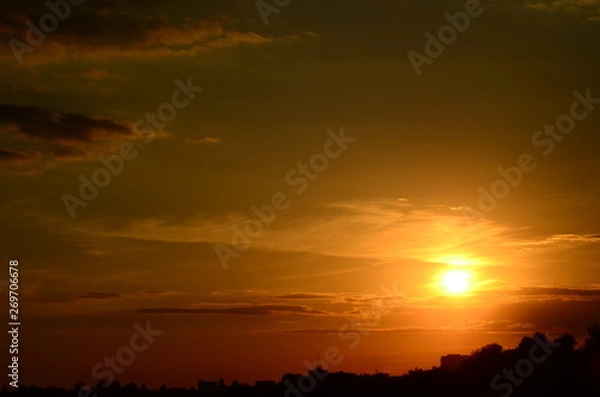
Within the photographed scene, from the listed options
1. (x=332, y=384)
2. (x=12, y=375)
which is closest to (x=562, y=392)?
(x=332, y=384)

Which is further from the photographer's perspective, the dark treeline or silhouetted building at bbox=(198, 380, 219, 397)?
silhouetted building at bbox=(198, 380, 219, 397)

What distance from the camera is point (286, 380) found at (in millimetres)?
79438

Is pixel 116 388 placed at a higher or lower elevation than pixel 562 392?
higher

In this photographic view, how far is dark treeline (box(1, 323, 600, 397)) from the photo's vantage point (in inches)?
2625

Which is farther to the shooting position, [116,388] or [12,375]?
[116,388]

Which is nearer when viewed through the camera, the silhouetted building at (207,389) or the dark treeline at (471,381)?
the dark treeline at (471,381)

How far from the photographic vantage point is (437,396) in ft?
235

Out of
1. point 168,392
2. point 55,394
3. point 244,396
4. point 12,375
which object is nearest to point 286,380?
point 244,396

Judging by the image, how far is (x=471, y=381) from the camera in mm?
72062

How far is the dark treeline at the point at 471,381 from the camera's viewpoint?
66688 millimetres

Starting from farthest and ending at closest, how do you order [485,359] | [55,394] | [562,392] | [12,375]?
[55,394], [485,359], [562,392], [12,375]

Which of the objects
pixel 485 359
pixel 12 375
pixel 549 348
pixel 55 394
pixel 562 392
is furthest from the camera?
pixel 55 394

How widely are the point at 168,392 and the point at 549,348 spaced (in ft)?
103

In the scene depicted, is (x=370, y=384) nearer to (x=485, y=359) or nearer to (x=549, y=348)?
(x=485, y=359)
